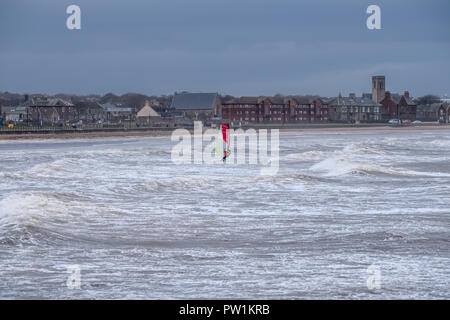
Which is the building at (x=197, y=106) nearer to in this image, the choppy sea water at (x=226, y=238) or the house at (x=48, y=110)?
the house at (x=48, y=110)

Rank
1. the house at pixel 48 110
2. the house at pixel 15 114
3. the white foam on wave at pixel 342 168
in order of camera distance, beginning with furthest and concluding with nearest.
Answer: the house at pixel 15 114
the house at pixel 48 110
the white foam on wave at pixel 342 168

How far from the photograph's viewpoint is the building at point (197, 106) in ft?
564

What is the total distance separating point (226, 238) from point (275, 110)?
541 feet

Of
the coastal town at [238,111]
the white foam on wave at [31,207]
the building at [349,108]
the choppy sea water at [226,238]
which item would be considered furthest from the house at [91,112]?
the white foam on wave at [31,207]

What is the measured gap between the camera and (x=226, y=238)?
1670cm

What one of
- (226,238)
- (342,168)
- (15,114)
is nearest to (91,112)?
(15,114)

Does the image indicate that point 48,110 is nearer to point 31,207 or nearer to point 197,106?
point 197,106

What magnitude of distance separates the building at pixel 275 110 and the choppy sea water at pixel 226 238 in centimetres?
13765

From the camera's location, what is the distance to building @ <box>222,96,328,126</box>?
570 feet
